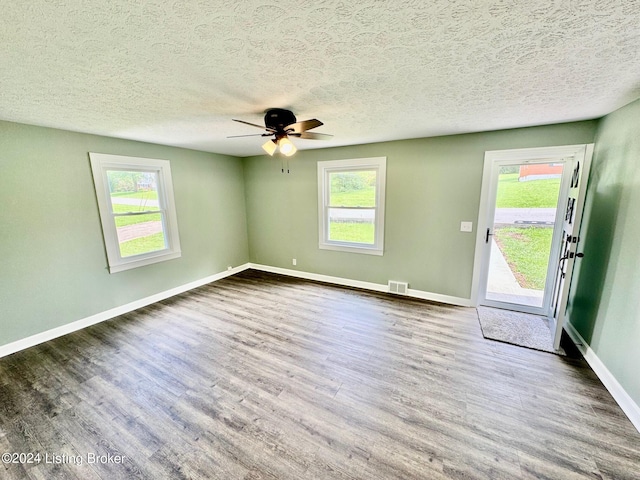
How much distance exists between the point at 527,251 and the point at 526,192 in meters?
0.76

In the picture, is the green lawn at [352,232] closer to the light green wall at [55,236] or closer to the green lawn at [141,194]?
the light green wall at [55,236]

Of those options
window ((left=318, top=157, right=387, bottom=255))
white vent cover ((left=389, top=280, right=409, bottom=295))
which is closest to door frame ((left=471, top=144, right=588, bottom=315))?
white vent cover ((left=389, top=280, right=409, bottom=295))

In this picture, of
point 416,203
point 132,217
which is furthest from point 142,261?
point 416,203

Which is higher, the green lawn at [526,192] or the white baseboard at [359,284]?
the green lawn at [526,192]

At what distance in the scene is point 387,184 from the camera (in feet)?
12.4

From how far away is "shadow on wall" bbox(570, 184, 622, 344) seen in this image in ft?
7.35

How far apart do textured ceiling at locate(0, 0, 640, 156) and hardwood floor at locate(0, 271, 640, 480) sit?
2337 mm

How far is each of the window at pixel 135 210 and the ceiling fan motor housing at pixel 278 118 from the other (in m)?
2.40

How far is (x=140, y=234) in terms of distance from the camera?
3.63m

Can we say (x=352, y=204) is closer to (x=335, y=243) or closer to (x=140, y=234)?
(x=335, y=243)

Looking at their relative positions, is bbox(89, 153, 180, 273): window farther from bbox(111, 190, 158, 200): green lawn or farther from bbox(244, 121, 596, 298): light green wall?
bbox(244, 121, 596, 298): light green wall

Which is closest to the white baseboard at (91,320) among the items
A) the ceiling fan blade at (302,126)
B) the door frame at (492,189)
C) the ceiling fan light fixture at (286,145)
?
the ceiling fan light fixture at (286,145)

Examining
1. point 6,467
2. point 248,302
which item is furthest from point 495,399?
point 6,467

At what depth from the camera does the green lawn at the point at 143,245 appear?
346 centimetres
